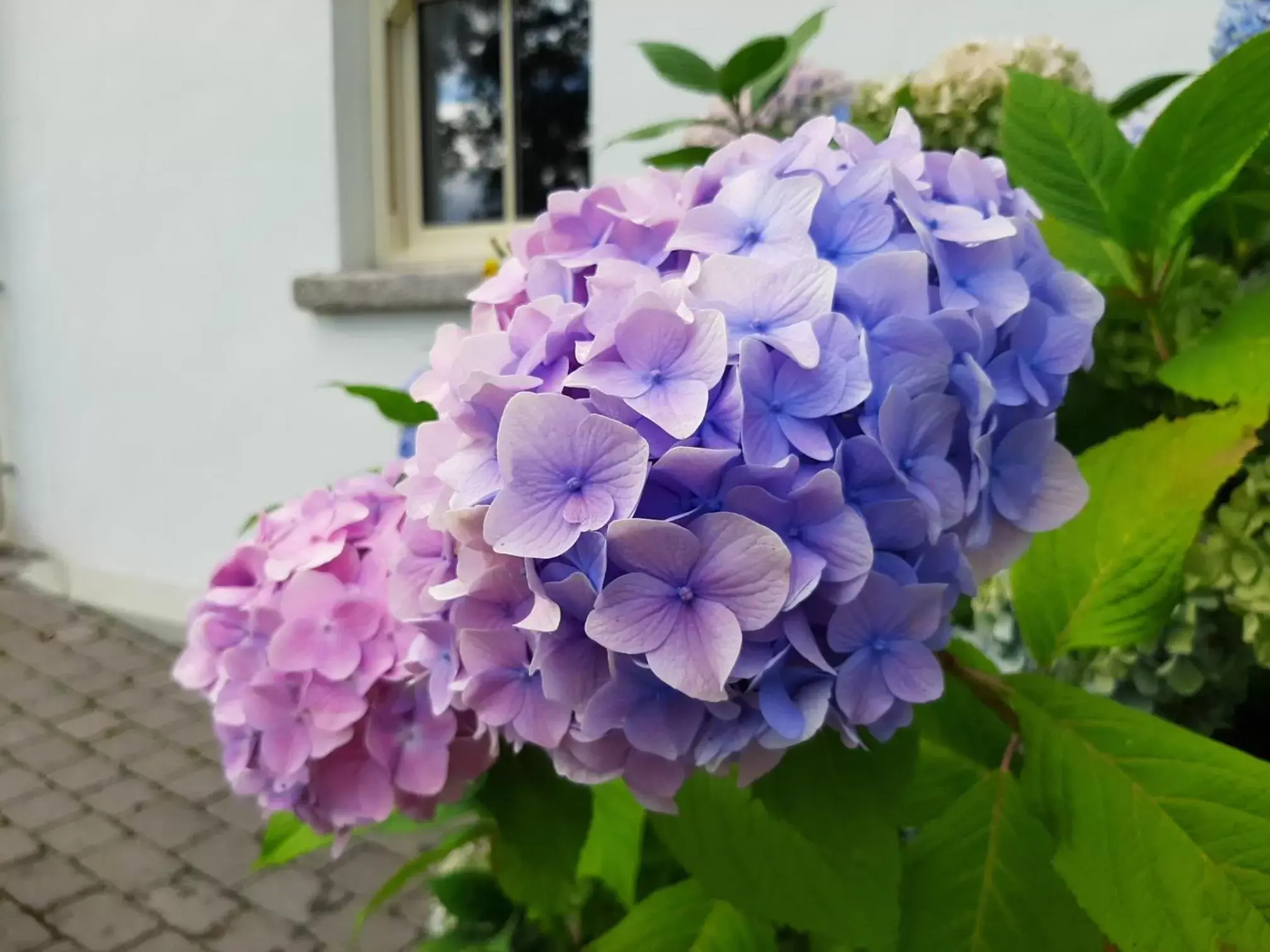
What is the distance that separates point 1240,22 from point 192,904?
64.4 inches

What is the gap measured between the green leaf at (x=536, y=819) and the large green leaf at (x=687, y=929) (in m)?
0.03

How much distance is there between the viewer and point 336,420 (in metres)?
1.81

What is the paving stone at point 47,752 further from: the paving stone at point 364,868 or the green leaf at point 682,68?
the green leaf at point 682,68

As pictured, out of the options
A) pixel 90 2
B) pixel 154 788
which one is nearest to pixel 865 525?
pixel 154 788

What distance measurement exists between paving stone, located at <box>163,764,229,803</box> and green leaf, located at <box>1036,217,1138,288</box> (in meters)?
1.69

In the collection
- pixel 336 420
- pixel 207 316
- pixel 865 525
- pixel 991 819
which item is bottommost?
Answer: pixel 336 420

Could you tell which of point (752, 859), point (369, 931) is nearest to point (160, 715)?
point (369, 931)

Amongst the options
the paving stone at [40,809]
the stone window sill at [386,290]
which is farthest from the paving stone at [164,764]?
the stone window sill at [386,290]

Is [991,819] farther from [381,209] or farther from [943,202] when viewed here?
[381,209]

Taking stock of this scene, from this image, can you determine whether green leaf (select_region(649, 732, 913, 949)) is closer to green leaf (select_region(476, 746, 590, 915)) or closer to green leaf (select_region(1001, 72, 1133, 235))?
green leaf (select_region(476, 746, 590, 915))

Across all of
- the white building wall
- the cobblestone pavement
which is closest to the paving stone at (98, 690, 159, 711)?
the cobblestone pavement

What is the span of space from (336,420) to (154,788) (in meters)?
0.76

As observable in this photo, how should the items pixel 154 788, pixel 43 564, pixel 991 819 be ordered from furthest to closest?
1. pixel 43 564
2. pixel 154 788
3. pixel 991 819

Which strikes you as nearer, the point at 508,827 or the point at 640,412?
the point at 640,412
